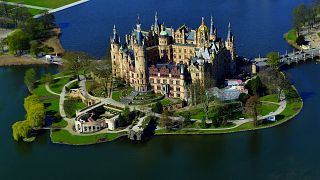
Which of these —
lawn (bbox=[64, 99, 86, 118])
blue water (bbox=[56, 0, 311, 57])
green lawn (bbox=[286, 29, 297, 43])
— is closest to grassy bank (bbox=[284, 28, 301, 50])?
green lawn (bbox=[286, 29, 297, 43])

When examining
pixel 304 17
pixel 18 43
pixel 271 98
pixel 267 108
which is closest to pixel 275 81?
pixel 271 98

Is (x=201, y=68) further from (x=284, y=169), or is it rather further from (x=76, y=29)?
(x=76, y=29)

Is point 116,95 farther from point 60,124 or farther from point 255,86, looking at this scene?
point 255,86

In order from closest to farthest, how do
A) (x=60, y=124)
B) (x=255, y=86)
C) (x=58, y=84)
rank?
(x=60, y=124), (x=255, y=86), (x=58, y=84)

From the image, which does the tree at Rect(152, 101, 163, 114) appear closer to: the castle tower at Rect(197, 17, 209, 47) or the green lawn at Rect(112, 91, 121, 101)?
the green lawn at Rect(112, 91, 121, 101)

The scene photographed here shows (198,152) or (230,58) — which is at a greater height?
(230,58)

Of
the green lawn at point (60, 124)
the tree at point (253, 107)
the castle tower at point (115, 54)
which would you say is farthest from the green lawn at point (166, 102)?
the green lawn at point (60, 124)

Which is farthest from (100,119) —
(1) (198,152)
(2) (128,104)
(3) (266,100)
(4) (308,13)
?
(4) (308,13)

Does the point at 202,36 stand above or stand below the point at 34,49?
above
